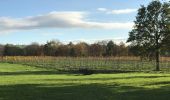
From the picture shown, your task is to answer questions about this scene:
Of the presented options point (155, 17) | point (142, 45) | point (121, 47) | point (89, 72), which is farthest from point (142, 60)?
point (121, 47)

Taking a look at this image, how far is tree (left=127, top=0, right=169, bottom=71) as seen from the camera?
3253 inches

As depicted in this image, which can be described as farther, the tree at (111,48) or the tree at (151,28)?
the tree at (111,48)

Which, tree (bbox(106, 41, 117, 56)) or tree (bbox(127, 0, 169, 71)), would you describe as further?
tree (bbox(106, 41, 117, 56))

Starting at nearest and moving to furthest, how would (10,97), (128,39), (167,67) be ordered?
1. (10,97)
2. (167,67)
3. (128,39)

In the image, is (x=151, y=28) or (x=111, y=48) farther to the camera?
(x=111, y=48)

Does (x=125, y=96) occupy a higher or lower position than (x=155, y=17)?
lower

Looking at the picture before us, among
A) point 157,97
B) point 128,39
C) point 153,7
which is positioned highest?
point 153,7

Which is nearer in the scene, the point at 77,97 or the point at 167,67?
the point at 77,97

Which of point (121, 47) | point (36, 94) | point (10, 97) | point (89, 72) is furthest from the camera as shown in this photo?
point (121, 47)

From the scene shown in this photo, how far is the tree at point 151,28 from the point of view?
271 feet

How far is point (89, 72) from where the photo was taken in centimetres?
5944

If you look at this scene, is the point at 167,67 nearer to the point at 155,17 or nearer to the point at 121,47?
the point at 155,17

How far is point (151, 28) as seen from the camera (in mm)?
83250

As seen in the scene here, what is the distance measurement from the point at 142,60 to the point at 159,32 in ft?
20.8
